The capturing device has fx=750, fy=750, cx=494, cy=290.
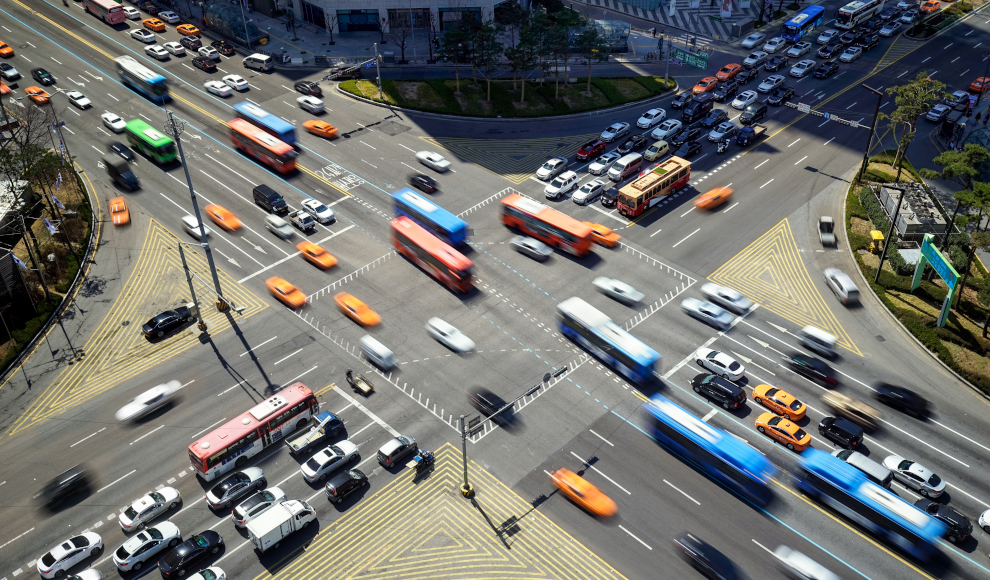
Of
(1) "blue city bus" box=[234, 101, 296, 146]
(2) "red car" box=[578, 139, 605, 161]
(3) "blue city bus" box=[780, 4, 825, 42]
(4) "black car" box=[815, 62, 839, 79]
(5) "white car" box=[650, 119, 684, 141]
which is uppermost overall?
(3) "blue city bus" box=[780, 4, 825, 42]

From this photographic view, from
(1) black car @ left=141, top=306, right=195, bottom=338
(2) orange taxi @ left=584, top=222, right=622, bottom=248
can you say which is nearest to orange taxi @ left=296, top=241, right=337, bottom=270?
(1) black car @ left=141, top=306, right=195, bottom=338

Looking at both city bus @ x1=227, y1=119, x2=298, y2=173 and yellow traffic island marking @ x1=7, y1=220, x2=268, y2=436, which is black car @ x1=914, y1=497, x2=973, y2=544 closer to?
yellow traffic island marking @ x1=7, y1=220, x2=268, y2=436

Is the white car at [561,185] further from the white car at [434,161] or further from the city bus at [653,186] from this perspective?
the white car at [434,161]

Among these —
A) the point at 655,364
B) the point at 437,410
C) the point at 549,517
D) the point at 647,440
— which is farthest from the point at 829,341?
the point at 437,410

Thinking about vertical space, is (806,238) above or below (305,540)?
above

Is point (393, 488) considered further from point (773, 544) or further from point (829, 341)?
point (829, 341)

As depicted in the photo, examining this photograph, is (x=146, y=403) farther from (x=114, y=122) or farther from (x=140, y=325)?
(x=114, y=122)

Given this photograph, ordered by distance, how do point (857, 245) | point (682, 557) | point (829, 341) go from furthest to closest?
point (857, 245) → point (829, 341) → point (682, 557)
